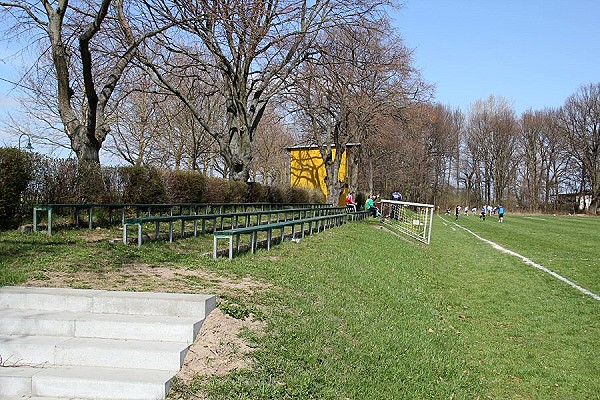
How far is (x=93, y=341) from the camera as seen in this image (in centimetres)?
480

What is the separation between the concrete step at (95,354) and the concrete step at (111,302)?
0.53 meters

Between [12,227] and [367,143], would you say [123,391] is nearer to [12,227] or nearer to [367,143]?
[12,227]

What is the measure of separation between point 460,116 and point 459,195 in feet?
39.3

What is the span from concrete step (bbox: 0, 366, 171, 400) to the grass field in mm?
205

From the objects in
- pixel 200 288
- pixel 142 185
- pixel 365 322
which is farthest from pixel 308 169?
pixel 200 288

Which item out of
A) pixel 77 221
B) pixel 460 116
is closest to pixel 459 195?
pixel 460 116

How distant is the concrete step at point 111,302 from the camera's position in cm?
517

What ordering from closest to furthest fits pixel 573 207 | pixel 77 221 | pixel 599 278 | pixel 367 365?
pixel 367 365 < pixel 77 221 < pixel 599 278 < pixel 573 207

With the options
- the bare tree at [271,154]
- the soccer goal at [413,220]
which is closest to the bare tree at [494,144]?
the bare tree at [271,154]

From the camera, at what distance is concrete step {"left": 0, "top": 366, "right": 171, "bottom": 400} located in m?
4.12

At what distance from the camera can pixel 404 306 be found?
327 inches

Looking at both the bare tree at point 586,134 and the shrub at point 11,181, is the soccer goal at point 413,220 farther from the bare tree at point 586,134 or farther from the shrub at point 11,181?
the bare tree at point 586,134

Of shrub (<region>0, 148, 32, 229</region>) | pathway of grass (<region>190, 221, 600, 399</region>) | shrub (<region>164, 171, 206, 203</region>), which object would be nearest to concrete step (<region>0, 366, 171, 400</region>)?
pathway of grass (<region>190, 221, 600, 399</region>)

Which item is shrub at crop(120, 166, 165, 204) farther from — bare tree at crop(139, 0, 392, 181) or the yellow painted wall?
the yellow painted wall
